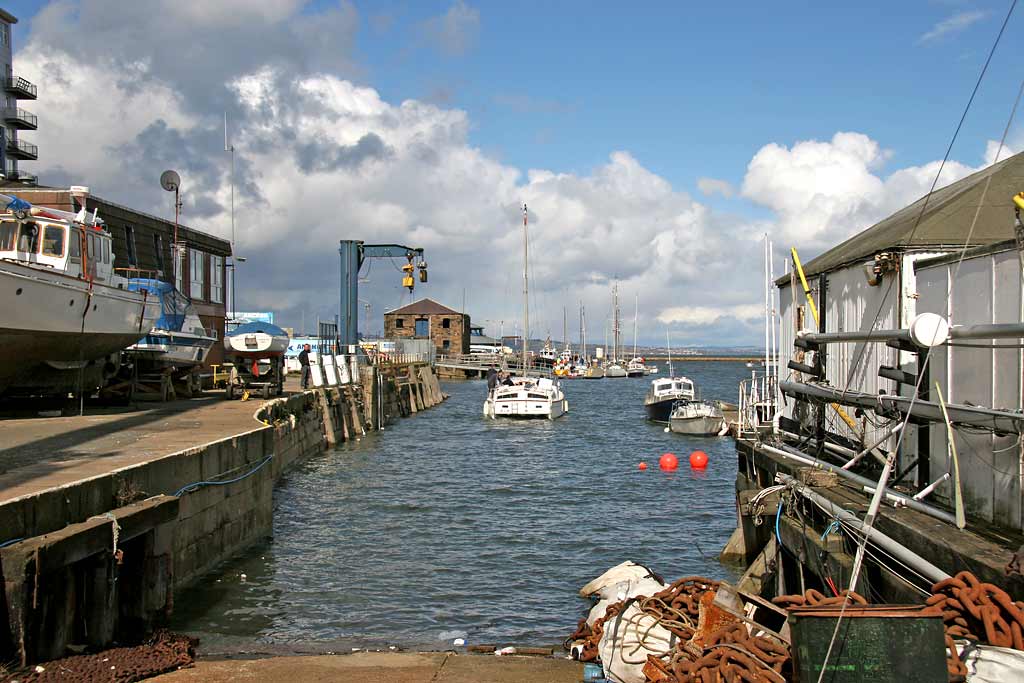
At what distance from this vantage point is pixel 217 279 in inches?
1615

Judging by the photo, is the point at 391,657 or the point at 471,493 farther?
the point at 471,493

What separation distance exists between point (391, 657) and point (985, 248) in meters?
7.41

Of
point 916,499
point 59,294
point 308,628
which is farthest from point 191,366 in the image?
point 916,499

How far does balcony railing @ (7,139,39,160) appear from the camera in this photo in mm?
66750

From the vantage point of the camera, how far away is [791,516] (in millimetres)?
10445

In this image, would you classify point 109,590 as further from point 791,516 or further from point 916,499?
point 916,499

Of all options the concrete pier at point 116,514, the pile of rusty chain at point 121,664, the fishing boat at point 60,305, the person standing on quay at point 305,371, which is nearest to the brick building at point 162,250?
the fishing boat at point 60,305

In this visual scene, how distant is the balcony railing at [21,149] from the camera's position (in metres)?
Answer: 66.8

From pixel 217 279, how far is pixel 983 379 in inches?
1470

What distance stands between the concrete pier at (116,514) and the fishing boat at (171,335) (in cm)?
320

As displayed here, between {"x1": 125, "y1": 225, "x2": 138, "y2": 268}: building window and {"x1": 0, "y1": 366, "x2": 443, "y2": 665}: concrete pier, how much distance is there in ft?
37.6

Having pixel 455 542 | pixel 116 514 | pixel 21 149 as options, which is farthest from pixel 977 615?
pixel 21 149

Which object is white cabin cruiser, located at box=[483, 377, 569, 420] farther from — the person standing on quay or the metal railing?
the metal railing

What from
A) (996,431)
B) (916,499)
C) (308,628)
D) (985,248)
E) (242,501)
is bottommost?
(308,628)
